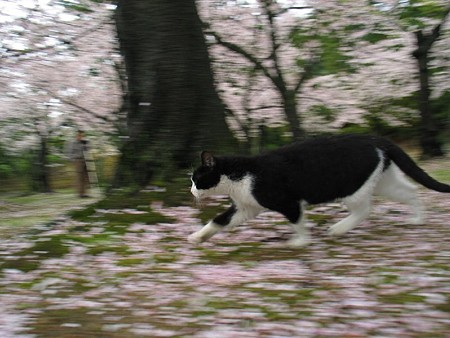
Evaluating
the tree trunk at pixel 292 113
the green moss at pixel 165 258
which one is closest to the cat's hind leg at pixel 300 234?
the green moss at pixel 165 258

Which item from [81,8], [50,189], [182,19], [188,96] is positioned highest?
[81,8]

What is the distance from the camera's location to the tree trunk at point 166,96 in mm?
5883

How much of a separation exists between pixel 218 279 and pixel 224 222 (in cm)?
111

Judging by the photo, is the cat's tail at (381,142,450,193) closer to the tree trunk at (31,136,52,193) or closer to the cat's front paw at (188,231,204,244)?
the cat's front paw at (188,231,204,244)

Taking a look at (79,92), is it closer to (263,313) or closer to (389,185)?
(389,185)

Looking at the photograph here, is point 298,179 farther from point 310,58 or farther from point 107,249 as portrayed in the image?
point 310,58

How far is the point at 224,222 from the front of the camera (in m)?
4.77

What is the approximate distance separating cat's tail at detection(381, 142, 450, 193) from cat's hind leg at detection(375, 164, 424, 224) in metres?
0.08

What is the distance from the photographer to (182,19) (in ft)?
19.6

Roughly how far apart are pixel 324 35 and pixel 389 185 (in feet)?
24.8

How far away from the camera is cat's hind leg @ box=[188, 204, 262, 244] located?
15.5ft

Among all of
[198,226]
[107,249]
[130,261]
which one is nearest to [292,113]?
[198,226]

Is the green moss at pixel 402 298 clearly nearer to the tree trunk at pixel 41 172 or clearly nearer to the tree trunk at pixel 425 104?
the tree trunk at pixel 425 104

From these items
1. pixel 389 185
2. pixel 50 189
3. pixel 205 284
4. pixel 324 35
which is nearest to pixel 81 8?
pixel 324 35
